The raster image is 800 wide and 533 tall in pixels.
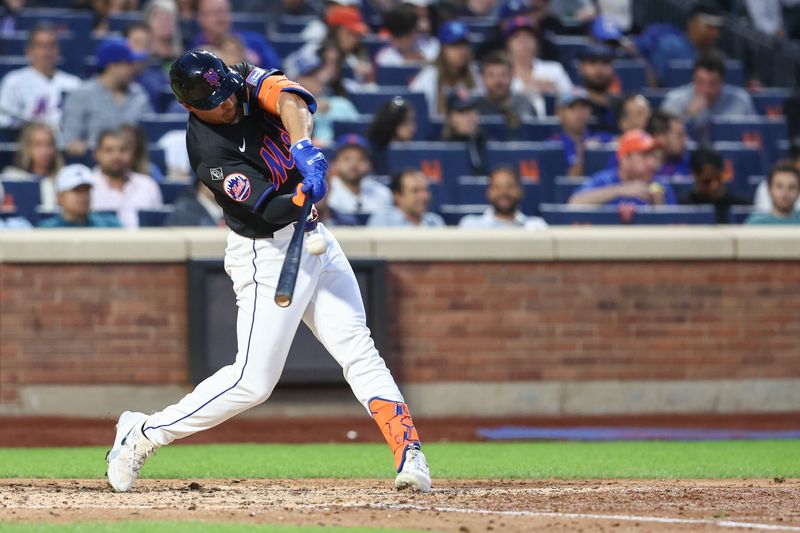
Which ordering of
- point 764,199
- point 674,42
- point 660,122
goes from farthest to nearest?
point 674,42 → point 660,122 → point 764,199

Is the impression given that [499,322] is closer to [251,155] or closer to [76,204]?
[76,204]

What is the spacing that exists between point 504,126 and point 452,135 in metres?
0.74

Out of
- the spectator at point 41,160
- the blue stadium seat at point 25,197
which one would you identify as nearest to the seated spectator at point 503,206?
the spectator at point 41,160

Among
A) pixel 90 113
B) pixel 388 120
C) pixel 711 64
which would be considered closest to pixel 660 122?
pixel 711 64

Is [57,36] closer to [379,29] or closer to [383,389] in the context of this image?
[379,29]

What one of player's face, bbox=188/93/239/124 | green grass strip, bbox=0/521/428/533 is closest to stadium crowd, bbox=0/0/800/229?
player's face, bbox=188/93/239/124

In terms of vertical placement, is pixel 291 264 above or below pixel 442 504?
above

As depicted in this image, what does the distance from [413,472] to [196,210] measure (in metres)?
5.33

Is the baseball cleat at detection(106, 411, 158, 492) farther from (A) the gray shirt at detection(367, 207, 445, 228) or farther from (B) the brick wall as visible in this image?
(A) the gray shirt at detection(367, 207, 445, 228)

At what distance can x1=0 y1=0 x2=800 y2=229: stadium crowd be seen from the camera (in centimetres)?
1105

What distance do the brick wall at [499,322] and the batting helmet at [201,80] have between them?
15.0 ft

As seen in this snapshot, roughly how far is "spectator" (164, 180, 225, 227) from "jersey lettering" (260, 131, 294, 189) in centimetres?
488

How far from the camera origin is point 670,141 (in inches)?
489

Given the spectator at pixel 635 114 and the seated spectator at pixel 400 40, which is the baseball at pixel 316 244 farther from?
the seated spectator at pixel 400 40
